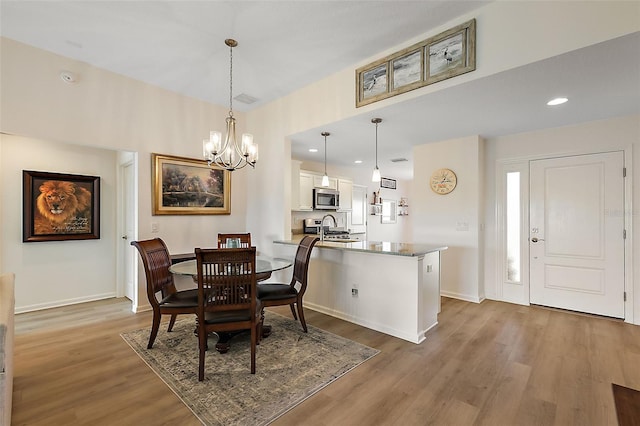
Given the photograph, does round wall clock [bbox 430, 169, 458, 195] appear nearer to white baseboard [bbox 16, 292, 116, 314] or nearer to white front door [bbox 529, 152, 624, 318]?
white front door [bbox 529, 152, 624, 318]

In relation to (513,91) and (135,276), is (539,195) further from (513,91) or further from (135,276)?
(135,276)

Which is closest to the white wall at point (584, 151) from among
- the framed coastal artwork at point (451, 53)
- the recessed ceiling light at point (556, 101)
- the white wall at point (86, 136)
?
the recessed ceiling light at point (556, 101)

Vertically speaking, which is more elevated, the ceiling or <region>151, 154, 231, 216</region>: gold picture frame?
the ceiling

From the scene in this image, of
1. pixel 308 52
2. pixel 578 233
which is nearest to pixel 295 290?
pixel 308 52

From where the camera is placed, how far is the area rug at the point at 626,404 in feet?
5.87

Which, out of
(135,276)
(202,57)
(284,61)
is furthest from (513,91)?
(135,276)

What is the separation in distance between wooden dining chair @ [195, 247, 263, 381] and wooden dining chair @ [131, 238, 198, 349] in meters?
0.38

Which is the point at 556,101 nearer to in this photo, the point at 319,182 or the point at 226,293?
the point at 226,293

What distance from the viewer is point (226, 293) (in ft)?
7.61

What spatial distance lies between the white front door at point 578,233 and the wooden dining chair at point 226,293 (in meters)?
3.88

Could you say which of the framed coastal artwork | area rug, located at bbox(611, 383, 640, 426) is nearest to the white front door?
area rug, located at bbox(611, 383, 640, 426)

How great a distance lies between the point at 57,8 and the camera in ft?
8.05

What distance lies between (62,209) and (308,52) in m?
3.84

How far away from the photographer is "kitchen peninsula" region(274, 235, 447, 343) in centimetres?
291
